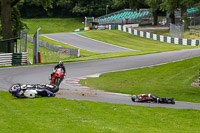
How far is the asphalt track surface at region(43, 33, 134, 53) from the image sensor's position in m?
58.2

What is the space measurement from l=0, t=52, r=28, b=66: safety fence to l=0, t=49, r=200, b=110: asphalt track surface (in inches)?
99.0

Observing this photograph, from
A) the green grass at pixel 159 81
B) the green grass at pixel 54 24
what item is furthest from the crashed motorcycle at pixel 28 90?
the green grass at pixel 54 24

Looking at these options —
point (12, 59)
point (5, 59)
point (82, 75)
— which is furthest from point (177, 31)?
point (82, 75)

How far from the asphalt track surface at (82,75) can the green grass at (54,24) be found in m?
59.5

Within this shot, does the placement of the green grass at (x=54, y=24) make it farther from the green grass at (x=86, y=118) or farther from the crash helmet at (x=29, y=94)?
the green grass at (x=86, y=118)

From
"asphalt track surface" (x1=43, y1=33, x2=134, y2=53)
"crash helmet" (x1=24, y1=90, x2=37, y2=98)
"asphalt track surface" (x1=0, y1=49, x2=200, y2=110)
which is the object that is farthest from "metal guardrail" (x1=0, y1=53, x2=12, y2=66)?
"asphalt track surface" (x1=43, y1=33, x2=134, y2=53)

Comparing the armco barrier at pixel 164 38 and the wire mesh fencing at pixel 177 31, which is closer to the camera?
the armco barrier at pixel 164 38

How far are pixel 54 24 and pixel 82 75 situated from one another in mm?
72135

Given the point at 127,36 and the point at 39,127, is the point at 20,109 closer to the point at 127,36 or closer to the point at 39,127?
the point at 39,127

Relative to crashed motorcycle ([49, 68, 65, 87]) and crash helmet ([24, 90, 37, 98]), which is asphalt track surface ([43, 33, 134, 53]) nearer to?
crashed motorcycle ([49, 68, 65, 87])

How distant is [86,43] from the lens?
64625 millimetres

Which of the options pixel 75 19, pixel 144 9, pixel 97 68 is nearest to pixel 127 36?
pixel 144 9

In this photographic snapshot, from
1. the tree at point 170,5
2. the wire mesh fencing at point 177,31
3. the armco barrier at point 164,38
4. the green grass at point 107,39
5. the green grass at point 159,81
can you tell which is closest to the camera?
the green grass at point 159,81

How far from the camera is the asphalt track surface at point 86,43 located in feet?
191
